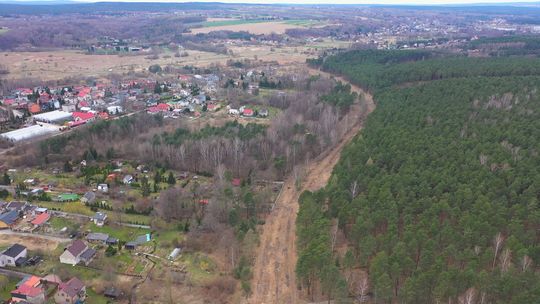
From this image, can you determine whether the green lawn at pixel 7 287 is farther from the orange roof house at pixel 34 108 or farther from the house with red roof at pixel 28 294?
the orange roof house at pixel 34 108

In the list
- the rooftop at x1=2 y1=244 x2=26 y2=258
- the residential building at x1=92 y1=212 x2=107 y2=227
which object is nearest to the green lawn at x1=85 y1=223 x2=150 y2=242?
the residential building at x1=92 y1=212 x2=107 y2=227

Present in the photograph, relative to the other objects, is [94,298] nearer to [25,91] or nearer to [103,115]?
[103,115]

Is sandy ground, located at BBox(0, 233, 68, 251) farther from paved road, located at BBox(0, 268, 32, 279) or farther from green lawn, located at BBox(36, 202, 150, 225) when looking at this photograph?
green lawn, located at BBox(36, 202, 150, 225)

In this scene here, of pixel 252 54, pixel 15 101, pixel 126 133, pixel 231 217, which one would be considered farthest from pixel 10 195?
pixel 252 54

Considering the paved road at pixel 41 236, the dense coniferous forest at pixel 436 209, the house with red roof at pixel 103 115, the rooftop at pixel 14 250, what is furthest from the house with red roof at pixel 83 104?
the dense coniferous forest at pixel 436 209

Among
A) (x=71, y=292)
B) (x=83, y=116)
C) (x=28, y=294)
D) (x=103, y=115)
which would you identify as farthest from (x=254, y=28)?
(x=28, y=294)

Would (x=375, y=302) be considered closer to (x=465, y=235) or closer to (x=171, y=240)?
(x=465, y=235)
